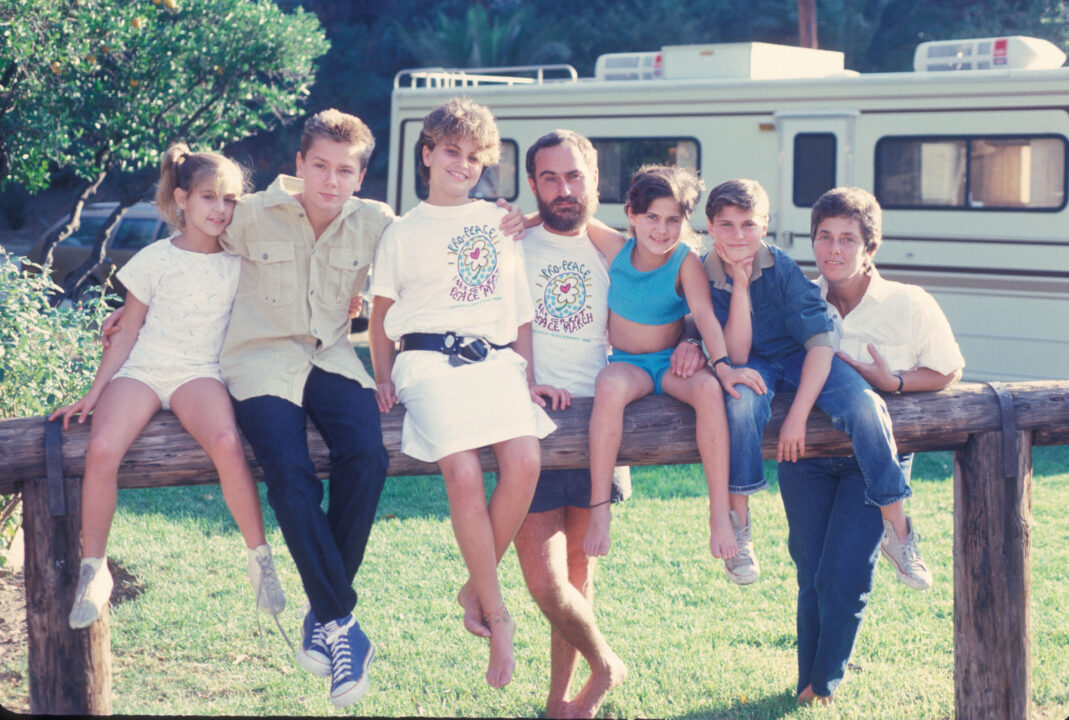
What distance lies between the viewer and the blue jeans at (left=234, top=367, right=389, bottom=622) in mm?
3295

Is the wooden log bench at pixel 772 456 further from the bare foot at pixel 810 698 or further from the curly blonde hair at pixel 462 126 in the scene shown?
the curly blonde hair at pixel 462 126

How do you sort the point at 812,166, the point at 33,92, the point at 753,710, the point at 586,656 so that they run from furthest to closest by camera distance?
the point at 812,166, the point at 33,92, the point at 753,710, the point at 586,656

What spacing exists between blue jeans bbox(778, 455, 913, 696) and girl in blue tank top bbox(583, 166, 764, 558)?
1.85ft

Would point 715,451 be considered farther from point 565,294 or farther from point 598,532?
point 565,294

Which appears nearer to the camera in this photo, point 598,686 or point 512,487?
point 512,487

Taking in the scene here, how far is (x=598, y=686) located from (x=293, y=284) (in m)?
1.78

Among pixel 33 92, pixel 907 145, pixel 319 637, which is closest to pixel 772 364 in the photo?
pixel 319 637

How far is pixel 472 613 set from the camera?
3541 mm

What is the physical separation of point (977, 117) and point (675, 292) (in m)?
5.72

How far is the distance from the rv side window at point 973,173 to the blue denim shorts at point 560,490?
592 cm

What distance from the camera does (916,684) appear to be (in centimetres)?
454

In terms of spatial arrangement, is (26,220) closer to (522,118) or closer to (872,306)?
(522,118)

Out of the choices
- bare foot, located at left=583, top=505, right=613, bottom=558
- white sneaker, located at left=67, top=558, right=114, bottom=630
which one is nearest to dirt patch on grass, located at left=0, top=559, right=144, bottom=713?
white sneaker, located at left=67, top=558, right=114, bottom=630

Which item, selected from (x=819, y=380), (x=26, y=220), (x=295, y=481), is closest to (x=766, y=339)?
(x=819, y=380)
